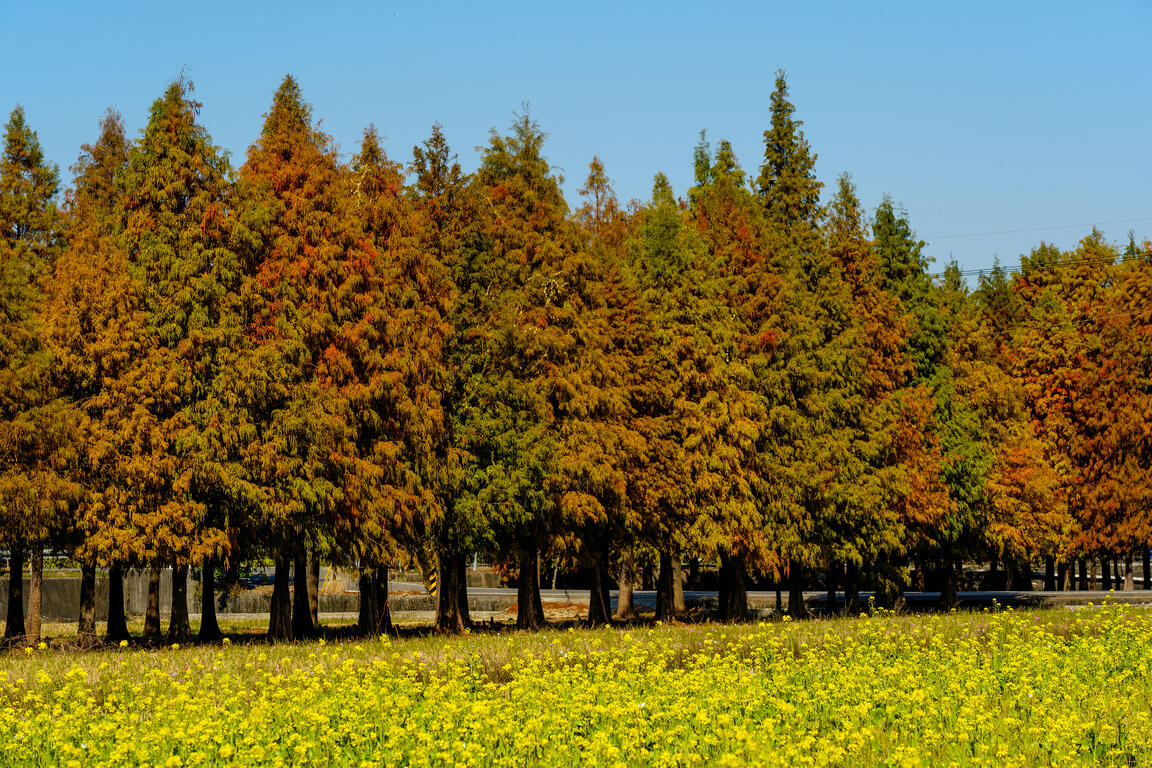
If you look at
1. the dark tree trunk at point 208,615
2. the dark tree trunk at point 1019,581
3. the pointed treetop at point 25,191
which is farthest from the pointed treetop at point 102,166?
the dark tree trunk at point 1019,581

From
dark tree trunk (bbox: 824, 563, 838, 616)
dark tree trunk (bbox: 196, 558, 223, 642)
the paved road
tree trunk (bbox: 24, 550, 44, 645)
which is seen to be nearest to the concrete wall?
dark tree trunk (bbox: 196, 558, 223, 642)

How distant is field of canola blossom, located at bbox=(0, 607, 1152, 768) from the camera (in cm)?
969

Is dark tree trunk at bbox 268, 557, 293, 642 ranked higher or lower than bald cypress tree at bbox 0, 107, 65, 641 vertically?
lower

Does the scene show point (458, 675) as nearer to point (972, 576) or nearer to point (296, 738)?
point (296, 738)

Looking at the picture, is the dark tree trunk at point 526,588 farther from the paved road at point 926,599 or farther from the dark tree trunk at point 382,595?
the paved road at point 926,599

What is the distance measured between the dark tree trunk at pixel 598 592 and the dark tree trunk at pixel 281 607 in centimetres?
789

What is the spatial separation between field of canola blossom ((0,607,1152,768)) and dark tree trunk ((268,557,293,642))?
7.81 metres

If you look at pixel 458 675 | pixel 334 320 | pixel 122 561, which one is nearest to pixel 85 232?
pixel 334 320

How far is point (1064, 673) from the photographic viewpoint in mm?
13727

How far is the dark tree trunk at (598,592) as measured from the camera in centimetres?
3009

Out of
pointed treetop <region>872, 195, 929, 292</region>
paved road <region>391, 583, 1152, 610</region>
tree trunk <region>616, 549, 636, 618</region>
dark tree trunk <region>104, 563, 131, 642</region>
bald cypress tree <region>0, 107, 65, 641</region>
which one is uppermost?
pointed treetop <region>872, 195, 929, 292</region>

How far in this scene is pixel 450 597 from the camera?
28.1 meters

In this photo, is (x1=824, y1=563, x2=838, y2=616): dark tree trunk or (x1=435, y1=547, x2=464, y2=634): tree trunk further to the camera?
(x1=824, y1=563, x2=838, y2=616): dark tree trunk

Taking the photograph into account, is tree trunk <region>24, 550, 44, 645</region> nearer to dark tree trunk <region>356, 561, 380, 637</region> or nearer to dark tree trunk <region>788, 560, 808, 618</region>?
dark tree trunk <region>356, 561, 380, 637</region>
